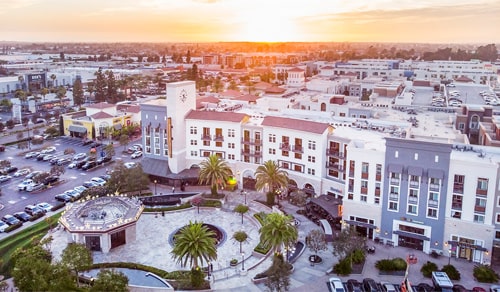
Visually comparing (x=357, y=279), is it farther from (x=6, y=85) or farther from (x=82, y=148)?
(x=6, y=85)

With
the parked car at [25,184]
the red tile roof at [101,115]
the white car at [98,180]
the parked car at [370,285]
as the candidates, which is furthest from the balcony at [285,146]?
the red tile roof at [101,115]

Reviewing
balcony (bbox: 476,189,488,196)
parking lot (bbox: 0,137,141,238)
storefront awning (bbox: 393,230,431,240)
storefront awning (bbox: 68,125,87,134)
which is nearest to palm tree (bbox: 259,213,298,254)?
storefront awning (bbox: 393,230,431,240)

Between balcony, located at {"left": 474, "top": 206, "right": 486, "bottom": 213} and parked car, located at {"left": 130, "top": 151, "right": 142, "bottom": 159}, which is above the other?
balcony, located at {"left": 474, "top": 206, "right": 486, "bottom": 213}

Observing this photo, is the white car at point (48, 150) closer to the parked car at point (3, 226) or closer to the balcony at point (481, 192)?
the parked car at point (3, 226)

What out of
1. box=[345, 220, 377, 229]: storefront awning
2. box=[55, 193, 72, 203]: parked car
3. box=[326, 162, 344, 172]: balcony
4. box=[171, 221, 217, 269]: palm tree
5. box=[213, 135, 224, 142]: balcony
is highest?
box=[213, 135, 224, 142]: balcony

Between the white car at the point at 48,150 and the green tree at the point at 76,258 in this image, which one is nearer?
the green tree at the point at 76,258

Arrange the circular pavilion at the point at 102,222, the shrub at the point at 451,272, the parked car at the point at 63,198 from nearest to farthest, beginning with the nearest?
the shrub at the point at 451,272 → the circular pavilion at the point at 102,222 → the parked car at the point at 63,198

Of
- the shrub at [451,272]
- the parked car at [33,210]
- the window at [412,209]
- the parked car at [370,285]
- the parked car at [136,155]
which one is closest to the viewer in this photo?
the parked car at [370,285]

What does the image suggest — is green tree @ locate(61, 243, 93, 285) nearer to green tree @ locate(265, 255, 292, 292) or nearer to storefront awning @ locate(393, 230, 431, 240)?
green tree @ locate(265, 255, 292, 292)
